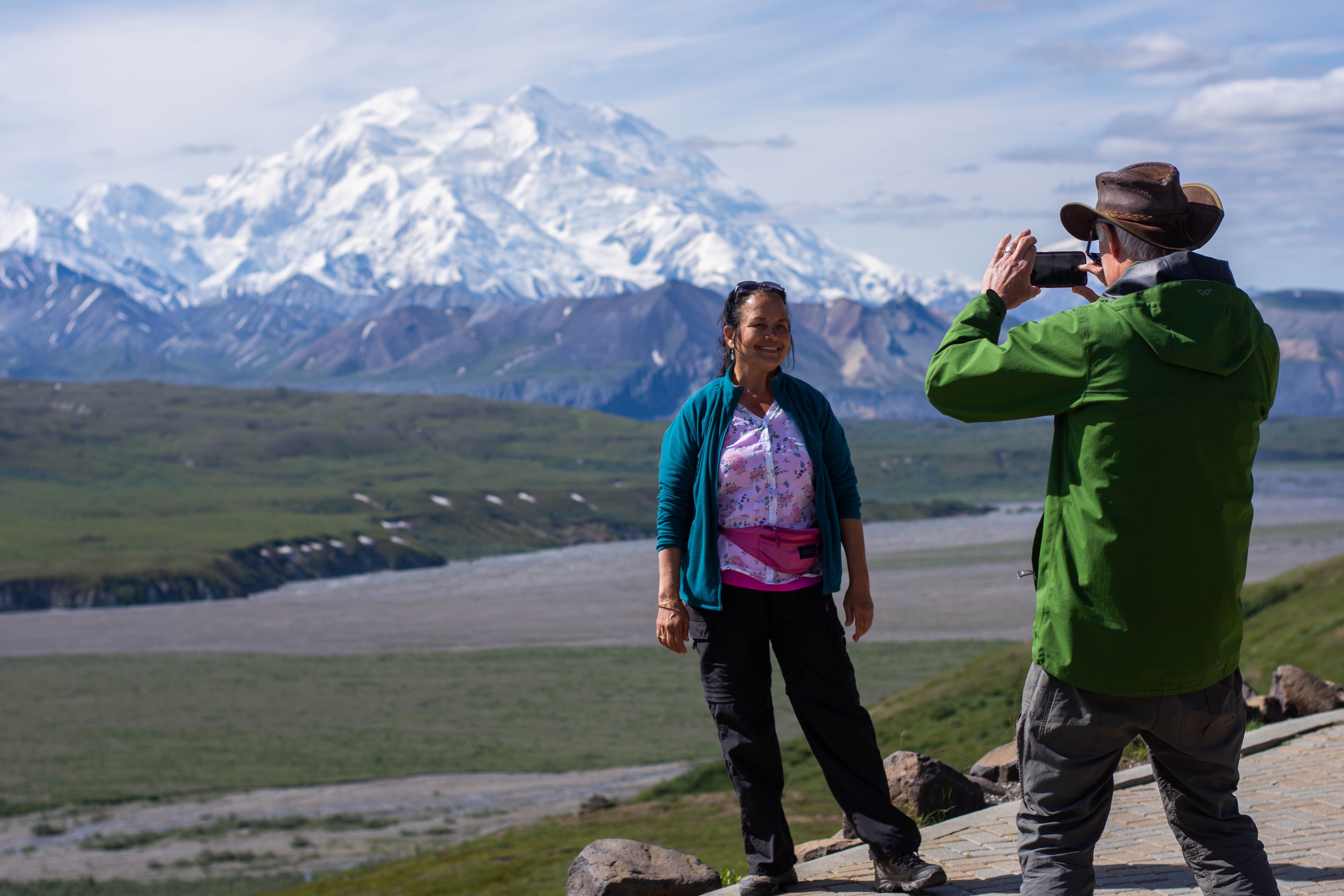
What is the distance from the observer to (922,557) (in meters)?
124

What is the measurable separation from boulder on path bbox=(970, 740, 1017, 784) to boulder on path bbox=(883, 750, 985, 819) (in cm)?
108

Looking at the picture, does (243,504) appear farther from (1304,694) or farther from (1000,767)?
(1000,767)

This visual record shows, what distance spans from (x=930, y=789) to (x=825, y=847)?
0.96m

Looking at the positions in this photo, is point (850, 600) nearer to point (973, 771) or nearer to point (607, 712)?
point (973, 771)

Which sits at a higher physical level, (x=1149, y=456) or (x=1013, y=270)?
(x=1013, y=270)

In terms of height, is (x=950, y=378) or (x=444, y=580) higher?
(x=950, y=378)

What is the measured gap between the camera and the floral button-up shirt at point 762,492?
6207 millimetres

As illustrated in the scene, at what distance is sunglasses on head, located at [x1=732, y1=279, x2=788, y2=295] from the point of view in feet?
21.3

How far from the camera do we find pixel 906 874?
6.21m

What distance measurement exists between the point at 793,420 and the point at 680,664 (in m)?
64.7

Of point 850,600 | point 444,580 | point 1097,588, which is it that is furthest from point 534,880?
point 444,580

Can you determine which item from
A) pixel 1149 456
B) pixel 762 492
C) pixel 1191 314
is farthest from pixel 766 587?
pixel 1191 314

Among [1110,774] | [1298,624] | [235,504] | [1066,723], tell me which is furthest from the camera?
[235,504]

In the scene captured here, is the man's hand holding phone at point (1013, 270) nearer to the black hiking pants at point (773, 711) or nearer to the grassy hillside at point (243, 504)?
the black hiking pants at point (773, 711)
